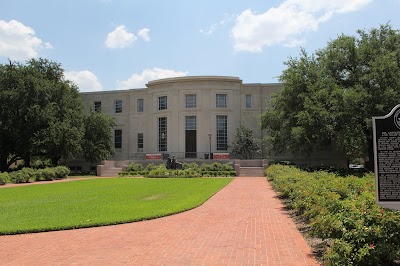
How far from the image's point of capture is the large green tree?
92.9 ft

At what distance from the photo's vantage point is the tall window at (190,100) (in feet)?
153

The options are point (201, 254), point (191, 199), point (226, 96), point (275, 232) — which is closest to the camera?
point (201, 254)

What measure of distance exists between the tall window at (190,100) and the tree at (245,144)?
7261mm

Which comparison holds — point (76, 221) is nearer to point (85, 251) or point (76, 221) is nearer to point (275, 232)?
point (85, 251)

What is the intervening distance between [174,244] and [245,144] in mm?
35515

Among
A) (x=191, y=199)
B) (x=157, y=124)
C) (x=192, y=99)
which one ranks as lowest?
(x=191, y=199)

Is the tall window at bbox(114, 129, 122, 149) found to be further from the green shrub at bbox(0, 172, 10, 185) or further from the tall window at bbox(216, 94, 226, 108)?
the green shrub at bbox(0, 172, 10, 185)

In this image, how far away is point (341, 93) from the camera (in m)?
28.8

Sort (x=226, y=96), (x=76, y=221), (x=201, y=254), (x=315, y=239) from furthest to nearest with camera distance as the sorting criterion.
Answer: (x=226, y=96)
(x=76, y=221)
(x=315, y=239)
(x=201, y=254)

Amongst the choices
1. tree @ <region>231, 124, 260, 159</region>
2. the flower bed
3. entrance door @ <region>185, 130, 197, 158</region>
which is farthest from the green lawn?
entrance door @ <region>185, 130, 197, 158</region>

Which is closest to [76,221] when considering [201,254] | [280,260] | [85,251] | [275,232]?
[85,251]

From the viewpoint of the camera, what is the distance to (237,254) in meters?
7.00

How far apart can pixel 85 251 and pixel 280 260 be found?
3.87 metres

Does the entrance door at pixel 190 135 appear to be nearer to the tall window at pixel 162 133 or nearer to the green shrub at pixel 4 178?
the tall window at pixel 162 133
